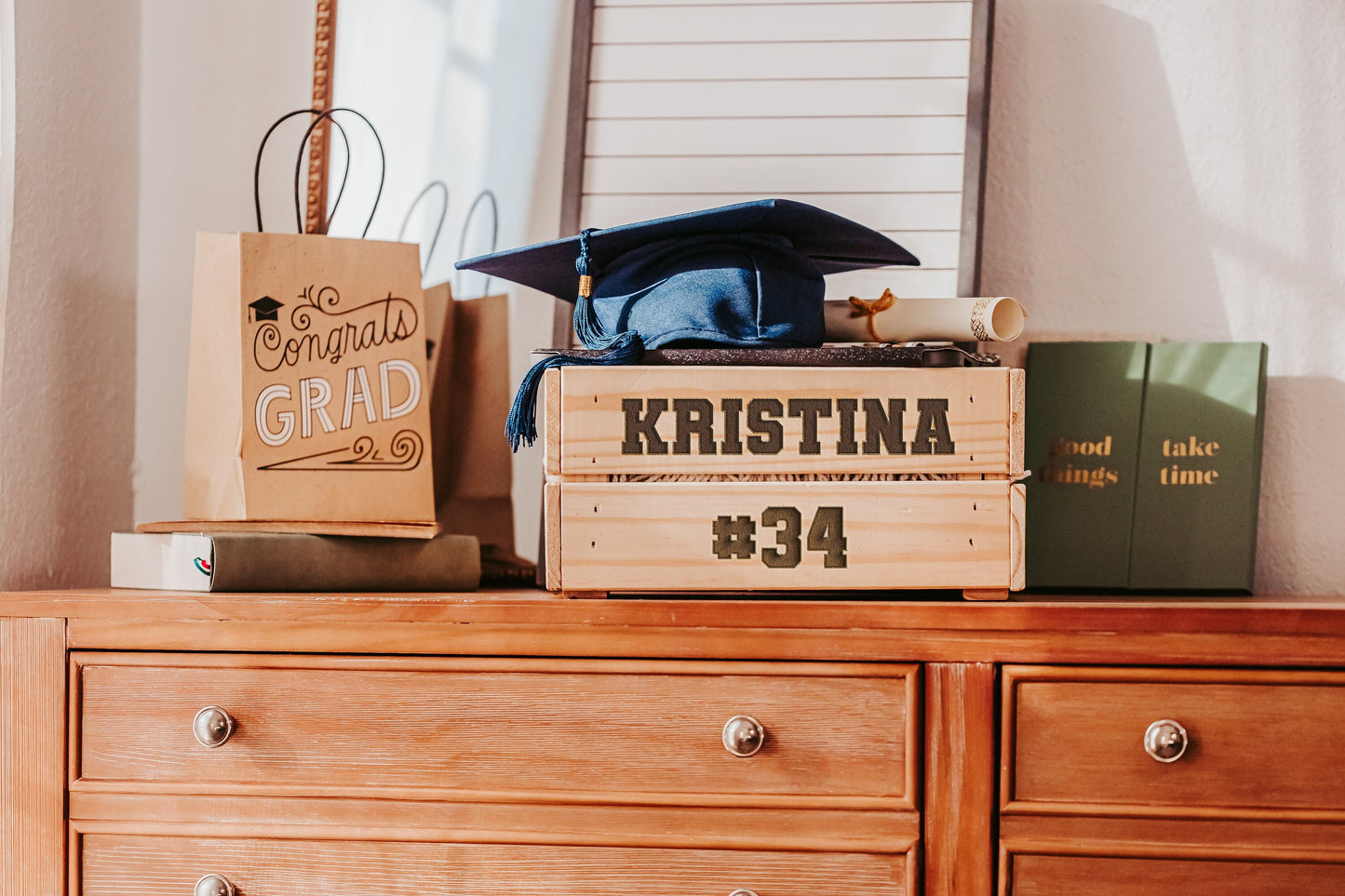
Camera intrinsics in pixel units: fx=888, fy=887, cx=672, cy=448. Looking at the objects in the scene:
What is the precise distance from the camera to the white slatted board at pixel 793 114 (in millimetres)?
1082

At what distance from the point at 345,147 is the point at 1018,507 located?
0.94 m

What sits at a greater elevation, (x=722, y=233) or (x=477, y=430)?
(x=722, y=233)

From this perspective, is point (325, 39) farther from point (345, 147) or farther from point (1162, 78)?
point (1162, 78)

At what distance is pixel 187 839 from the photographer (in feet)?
2.56

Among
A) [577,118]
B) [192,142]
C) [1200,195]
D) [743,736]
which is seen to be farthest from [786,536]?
[192,142]

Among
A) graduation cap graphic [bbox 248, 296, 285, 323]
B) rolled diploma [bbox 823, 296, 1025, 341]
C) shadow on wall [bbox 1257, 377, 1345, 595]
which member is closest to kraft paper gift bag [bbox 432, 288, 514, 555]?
graduation cap graphic [bbox 248, 296, 285, 323]

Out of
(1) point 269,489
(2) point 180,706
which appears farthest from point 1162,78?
(2) point 180,706

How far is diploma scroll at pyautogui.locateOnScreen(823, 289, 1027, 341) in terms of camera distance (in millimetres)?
845

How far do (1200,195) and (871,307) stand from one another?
21.5 inches

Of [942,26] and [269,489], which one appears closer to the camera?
[269,489]

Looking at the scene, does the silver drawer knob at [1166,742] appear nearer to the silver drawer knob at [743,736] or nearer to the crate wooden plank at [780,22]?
the silver drawer knob at [743,736]

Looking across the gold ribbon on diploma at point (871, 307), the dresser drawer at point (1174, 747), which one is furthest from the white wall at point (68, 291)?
the dresser drawer at point (1174, 747)

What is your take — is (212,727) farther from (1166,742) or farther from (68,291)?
(1166,742)

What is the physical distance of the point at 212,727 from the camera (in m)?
0.77
